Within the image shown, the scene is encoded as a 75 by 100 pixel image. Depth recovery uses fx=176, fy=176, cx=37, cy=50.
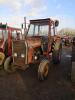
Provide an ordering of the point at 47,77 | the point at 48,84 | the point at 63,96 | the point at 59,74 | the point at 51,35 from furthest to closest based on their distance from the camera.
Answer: the point at 51,35, the point at 59,74, the point at 47,77, the point at 48,84, the point at 63,96

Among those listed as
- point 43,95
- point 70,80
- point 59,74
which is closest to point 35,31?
point 59,74

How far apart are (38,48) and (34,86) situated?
2.30 metres

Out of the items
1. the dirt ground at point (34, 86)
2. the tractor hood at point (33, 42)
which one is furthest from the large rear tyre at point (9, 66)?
the tractor hood at point (33, 42)

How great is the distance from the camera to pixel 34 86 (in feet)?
19.5

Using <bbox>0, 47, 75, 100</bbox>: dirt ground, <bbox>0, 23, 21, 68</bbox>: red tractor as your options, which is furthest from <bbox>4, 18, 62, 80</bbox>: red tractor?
<bbox>0, 23, 21, 68</bbox>: red tractor

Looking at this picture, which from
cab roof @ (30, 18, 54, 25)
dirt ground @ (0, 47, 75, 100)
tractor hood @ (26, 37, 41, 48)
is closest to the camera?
dirt ground @ (0, 47, 75, 100)

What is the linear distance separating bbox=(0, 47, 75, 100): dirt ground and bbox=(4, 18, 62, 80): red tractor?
38 centimetres

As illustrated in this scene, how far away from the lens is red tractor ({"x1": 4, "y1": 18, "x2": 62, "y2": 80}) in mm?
6911

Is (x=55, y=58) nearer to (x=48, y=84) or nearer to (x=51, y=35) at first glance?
(x=51, y=35)

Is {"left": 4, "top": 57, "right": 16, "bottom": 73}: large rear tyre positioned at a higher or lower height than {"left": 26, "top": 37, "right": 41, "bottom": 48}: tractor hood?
lower

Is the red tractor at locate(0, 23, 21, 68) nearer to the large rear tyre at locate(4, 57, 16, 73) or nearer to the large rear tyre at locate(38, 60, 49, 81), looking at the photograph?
the large rear tyre at locate(4, 57, 16, 73)

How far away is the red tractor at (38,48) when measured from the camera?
272 inches

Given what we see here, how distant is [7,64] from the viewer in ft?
24.6

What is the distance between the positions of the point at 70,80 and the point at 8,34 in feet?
14.7
